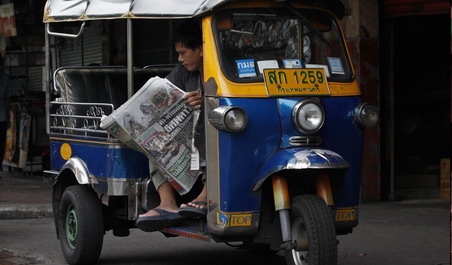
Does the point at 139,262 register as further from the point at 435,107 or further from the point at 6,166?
the point at 6,166

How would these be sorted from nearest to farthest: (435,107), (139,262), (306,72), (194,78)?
(306,72)
(194,78)
(139,262)
(435,107)

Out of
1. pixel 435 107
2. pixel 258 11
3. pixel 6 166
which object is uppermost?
pixel 258 11

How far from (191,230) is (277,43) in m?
1.39

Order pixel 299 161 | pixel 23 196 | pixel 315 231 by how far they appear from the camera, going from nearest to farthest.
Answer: pixel 315 231
pixel 299 161
pixel 23 196

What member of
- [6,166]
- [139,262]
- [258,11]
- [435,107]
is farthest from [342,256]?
[6,166]

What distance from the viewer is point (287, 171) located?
5660 millimetres

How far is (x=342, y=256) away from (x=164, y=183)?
1754mm

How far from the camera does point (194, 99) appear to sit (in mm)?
6082

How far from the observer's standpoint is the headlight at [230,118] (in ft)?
18.2

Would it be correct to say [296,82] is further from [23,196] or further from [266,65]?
Answer: [23,196]

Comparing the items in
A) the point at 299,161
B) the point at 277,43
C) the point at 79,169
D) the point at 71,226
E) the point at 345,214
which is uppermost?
the point at 277,43

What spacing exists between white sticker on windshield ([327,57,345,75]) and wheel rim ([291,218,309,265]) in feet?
3.73

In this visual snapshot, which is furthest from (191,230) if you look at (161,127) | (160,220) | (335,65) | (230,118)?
A: (335,65)

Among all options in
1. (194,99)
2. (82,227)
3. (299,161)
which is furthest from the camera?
(82,227)
